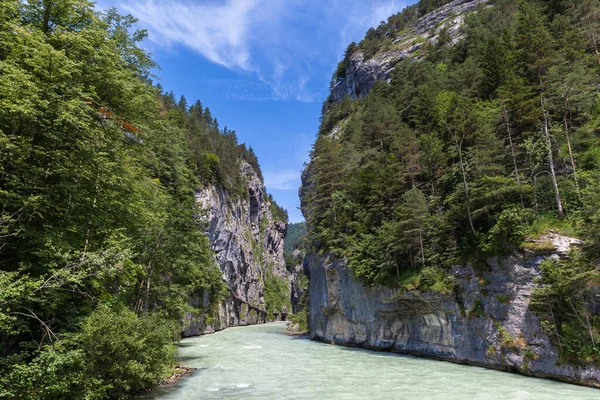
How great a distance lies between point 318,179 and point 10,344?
29722 millimetres

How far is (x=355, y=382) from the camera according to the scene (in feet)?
46.3

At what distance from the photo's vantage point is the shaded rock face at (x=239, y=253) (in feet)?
161

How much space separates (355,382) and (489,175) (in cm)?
1470

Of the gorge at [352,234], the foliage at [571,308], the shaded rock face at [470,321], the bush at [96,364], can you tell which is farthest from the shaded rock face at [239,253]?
Answer: the foliage at [571,308]

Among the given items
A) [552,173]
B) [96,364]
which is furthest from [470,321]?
[96,364]

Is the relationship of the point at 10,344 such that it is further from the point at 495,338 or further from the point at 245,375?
the point at 495,338

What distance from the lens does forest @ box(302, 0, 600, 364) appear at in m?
14.6

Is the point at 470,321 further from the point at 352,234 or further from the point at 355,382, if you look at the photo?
the point at 352,234

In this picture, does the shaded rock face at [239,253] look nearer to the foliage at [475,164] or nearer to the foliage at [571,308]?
the foliage at [475,164]

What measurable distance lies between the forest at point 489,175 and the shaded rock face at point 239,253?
609 inches

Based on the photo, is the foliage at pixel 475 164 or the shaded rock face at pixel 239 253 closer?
the foliage at pixel 475 164

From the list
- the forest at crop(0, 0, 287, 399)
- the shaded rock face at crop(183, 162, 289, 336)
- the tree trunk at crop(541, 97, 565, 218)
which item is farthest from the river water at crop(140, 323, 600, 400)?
the shaded rock face at crop(183, 162, 289, 336)

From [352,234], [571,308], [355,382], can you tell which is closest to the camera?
[571,308]

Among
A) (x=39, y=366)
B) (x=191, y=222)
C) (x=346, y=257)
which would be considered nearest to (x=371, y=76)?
(x=346, y=257)
